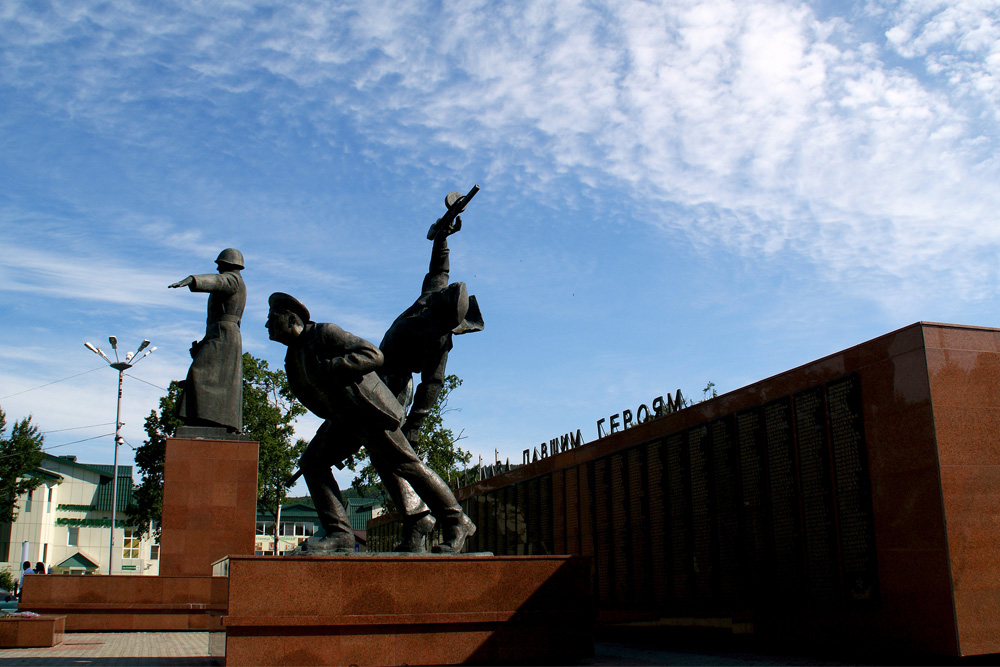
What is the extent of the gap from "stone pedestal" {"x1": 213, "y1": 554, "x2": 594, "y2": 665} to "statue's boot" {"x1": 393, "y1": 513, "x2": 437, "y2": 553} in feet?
1.71

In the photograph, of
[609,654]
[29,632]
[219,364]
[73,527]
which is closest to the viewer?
[609,654]

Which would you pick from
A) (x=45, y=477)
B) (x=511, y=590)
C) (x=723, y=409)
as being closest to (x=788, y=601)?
(x=723, y=409)

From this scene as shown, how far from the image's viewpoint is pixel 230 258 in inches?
553

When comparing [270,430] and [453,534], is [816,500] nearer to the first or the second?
[453,534]

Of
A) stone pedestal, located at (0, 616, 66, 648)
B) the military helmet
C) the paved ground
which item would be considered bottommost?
the paved ground

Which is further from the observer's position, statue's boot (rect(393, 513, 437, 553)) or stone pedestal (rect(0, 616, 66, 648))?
stone pedestal (rect(0, 616, 66, 648))

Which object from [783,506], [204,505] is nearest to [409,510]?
[783,506]

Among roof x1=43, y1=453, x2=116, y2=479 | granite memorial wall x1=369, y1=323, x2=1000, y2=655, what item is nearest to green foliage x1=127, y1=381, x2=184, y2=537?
roof x1=43, y1=453, x2=116, y2=479

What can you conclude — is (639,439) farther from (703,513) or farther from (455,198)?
(455,198)

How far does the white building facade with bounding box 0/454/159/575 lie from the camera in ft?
140

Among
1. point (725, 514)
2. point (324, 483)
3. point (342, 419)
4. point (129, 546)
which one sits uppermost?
point (342, 419)

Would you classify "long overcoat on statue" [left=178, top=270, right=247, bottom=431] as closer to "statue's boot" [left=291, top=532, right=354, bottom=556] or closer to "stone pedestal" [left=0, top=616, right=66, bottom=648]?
"stone pedestal" [left=0, top=616, right=66, bottom=648]

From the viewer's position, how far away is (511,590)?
7.43 meters

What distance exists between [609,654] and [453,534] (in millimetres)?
2382
